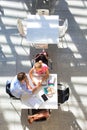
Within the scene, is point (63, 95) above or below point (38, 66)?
below

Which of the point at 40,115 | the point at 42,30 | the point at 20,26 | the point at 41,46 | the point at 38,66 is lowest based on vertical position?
the point at 40,115

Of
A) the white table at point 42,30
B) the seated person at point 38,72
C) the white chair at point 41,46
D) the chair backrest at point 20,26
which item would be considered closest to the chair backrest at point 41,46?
the white chair at point 41,46

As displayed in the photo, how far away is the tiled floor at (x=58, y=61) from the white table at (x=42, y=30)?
657 millimetres

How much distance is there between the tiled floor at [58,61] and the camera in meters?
7.54

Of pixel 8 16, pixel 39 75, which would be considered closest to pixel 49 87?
pixel 39 75

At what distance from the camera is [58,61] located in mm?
8039

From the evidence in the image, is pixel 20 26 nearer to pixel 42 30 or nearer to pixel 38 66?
pixel 42 30

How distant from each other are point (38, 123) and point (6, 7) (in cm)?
290

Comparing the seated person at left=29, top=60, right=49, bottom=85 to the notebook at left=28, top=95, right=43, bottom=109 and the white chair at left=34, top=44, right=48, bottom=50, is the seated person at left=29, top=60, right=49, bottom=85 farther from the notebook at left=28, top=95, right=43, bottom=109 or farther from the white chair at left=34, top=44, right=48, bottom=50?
the white chair at left=34, top=44, right=48, bottom=50

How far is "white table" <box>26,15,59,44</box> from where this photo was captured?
24.5ft

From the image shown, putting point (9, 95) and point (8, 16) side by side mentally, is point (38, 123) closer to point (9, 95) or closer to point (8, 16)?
point (9, 95)

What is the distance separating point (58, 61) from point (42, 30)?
3.00ft

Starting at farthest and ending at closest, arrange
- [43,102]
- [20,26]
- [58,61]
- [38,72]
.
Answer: [58,61] → [20,26] → [38,72] → [43,102]

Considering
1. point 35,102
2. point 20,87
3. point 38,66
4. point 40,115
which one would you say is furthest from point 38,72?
point 40,115
